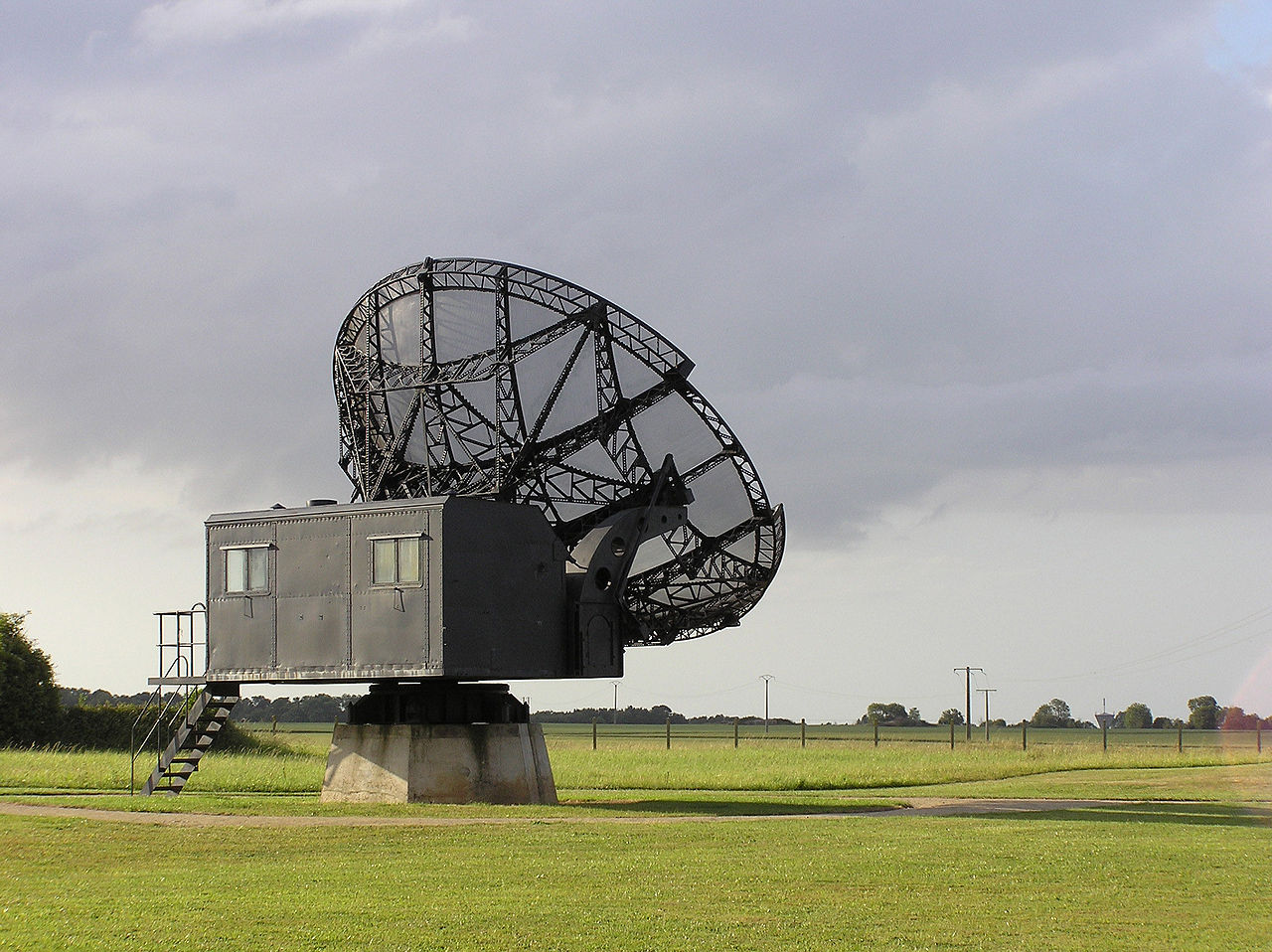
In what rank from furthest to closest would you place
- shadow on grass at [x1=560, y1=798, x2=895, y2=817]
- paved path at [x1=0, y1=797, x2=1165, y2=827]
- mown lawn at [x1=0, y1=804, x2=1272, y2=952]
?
shadow on grass at [x1=560, y1=798, x2=895, y2=817] < paved path at [x1=0, y1=797, x2=1165, y2=827] < mown lawn at [x1=0, y1=804, x2=1272, y2=952]

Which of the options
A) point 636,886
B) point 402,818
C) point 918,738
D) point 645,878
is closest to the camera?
point 636,886

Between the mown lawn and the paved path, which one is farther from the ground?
the mown lawn

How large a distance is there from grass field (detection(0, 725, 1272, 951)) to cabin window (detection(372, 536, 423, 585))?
3995mm

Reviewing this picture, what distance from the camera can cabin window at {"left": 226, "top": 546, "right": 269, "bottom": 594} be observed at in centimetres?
2880

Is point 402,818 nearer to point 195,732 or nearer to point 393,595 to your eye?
point 393,595

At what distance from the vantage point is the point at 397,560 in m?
27.0

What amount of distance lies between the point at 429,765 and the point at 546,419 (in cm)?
681

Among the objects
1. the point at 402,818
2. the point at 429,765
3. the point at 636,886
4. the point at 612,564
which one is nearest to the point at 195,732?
the point at 429,765

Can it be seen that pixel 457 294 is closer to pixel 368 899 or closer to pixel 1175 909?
pixel 368 899

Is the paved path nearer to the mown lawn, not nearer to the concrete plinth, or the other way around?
the mown lawn

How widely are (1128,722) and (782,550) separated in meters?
156

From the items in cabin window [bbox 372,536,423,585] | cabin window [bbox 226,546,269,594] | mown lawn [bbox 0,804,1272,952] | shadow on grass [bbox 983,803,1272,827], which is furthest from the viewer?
cabin window [bbox 226,546,269,594]

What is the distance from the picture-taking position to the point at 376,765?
93.8 ft

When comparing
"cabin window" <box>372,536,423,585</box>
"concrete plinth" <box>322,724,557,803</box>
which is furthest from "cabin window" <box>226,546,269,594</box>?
"concrete plinth" <box>322,724,557,803</box>
